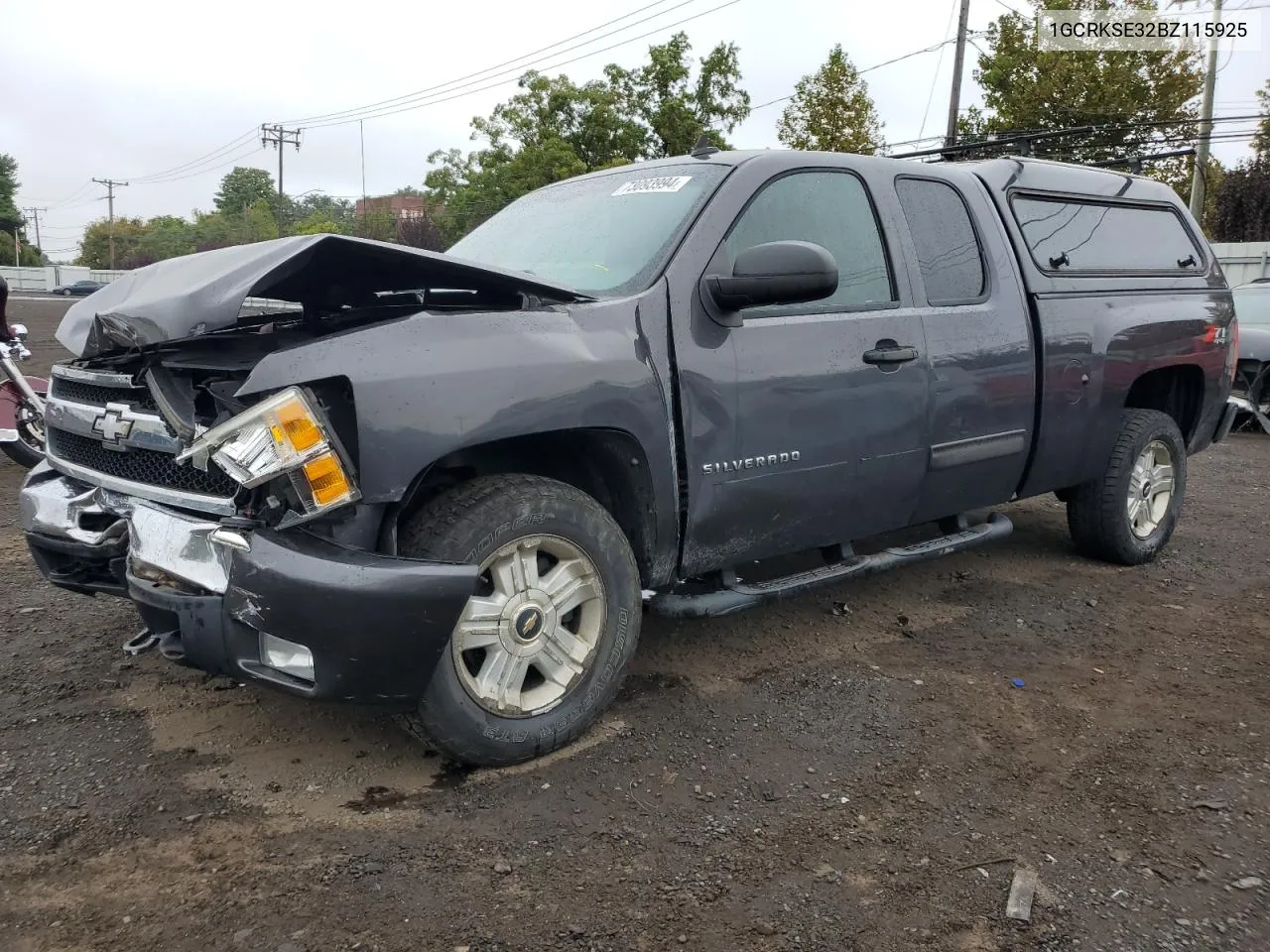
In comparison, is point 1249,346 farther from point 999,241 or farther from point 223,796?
point 223,796

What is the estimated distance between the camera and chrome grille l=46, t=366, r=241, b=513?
2.58 metres

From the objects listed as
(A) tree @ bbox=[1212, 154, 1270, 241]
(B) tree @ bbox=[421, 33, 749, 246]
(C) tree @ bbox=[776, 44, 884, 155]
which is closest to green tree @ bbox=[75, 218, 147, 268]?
(B) tree @ bbox=[421, 33, 749, 246]

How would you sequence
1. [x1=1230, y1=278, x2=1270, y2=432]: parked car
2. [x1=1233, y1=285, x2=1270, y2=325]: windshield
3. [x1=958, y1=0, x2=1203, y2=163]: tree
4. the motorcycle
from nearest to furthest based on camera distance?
the motorcycle → [x1=1230, y1=278, x2=1270, y2=432]: parked car → [x1=1233, y1=285, x2=1270, y2=325]: windshield → [x1=958, y1=0, x2=1203, y2=163]: tree

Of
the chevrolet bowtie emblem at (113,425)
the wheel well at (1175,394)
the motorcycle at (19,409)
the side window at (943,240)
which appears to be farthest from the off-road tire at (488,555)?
the motorcycle at (19,409)

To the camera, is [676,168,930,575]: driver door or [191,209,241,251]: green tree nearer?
[676,168,930,575]: driver door

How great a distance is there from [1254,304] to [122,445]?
11.8 m

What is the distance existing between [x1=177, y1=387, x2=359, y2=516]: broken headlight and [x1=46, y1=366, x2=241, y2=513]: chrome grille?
0.70 ft

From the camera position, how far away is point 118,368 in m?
2.84

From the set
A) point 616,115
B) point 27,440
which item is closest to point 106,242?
point 616,115

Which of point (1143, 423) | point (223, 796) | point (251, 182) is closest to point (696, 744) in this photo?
point (223, 796)

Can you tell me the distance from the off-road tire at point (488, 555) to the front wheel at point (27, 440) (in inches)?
206

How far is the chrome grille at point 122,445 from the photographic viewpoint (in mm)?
2578

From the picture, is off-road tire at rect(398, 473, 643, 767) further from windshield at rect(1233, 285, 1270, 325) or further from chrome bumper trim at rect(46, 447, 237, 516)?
windshield at rect(1233, 285, 1270, 325)

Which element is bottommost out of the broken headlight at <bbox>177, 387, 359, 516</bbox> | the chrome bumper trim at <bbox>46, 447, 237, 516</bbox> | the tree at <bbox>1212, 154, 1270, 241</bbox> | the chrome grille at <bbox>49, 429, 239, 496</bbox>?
the chrome bumper trim at <bbox>46, 447, 237, 516</bbox>
